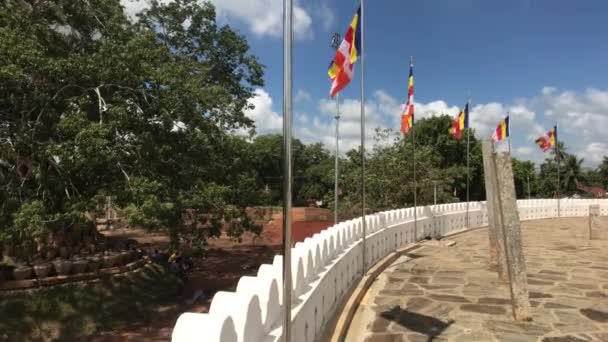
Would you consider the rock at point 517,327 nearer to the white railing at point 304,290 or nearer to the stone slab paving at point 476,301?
the stone slab paving at point 476,301

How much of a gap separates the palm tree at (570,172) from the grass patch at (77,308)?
52434 mm

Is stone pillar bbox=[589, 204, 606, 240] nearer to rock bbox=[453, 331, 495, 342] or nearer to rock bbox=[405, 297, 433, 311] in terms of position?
rock bbox=[405, 297, 433, 311]

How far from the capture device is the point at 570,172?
173 feet

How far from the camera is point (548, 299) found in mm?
6922

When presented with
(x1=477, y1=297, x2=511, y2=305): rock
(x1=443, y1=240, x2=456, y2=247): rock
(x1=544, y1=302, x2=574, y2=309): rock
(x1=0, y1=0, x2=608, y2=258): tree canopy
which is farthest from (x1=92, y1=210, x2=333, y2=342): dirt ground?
(x1=544, y1=302, x2=574, y2=309): rock

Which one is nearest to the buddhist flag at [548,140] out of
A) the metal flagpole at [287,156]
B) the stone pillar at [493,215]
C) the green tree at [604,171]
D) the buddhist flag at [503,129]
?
the buddhist flag at [503,129]

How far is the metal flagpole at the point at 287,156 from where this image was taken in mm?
3064

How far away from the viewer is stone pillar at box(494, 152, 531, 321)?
581 centimetres

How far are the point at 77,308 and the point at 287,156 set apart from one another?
10229 millimetres

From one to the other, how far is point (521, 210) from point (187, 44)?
1750 cm

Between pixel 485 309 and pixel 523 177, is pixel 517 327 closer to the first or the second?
pixel 485 309

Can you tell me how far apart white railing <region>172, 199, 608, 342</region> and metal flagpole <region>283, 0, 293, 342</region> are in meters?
0.20

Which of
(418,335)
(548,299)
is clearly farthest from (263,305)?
(548,299)

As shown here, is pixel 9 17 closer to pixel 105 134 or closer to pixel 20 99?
pixel 20 99
